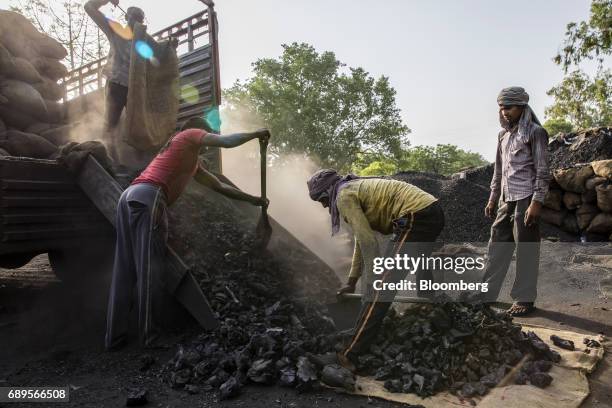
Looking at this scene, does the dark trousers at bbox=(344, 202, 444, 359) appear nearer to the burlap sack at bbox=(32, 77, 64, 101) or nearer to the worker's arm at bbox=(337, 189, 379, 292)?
the worker's arm at bbox=(337, 189, 379, 292)

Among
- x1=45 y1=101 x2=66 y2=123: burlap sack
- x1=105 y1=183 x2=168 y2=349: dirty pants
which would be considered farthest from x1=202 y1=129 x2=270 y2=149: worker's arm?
x1=45 y1=101 x2=66 y2=123: burlap sack

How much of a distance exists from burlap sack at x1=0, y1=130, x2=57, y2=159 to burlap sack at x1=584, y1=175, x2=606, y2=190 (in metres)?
8.20

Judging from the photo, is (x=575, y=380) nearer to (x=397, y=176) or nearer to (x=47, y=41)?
(x=397, y=176)

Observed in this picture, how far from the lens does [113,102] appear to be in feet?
15.7

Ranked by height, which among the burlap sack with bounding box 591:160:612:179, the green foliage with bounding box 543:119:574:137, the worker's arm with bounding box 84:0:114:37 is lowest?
the burlap sack with bounding box 591:160:612:179

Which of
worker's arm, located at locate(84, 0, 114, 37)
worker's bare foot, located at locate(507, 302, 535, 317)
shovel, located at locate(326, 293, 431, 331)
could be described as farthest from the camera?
worker's arm, located at locate(84, 0, 114, 37)

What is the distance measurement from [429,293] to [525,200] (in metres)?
1.22

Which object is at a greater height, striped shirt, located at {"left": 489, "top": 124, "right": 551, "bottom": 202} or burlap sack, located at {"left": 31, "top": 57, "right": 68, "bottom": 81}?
burlap sack, located at {"left": 31, "top": 57, "right": 68, "bottom": 81}

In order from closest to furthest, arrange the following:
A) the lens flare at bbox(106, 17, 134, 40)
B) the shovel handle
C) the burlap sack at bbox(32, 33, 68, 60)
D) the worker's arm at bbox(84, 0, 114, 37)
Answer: the shovel handle → the worker's arm at bbox(84, 0, 114, 37) → the lens flare at bbox(106, 17, 134, 40) → the burlap sack at bbox(32, 33, 68, 60)

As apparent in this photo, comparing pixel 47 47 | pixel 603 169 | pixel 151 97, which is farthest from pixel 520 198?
pixel 47 47

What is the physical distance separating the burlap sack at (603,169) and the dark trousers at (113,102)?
288 inches

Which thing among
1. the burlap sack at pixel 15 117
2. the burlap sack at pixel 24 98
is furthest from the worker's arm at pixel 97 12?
the burlap sack at pixel 15 117

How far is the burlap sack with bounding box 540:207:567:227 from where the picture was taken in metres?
7.02

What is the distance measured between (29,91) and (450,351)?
20.8 ft
